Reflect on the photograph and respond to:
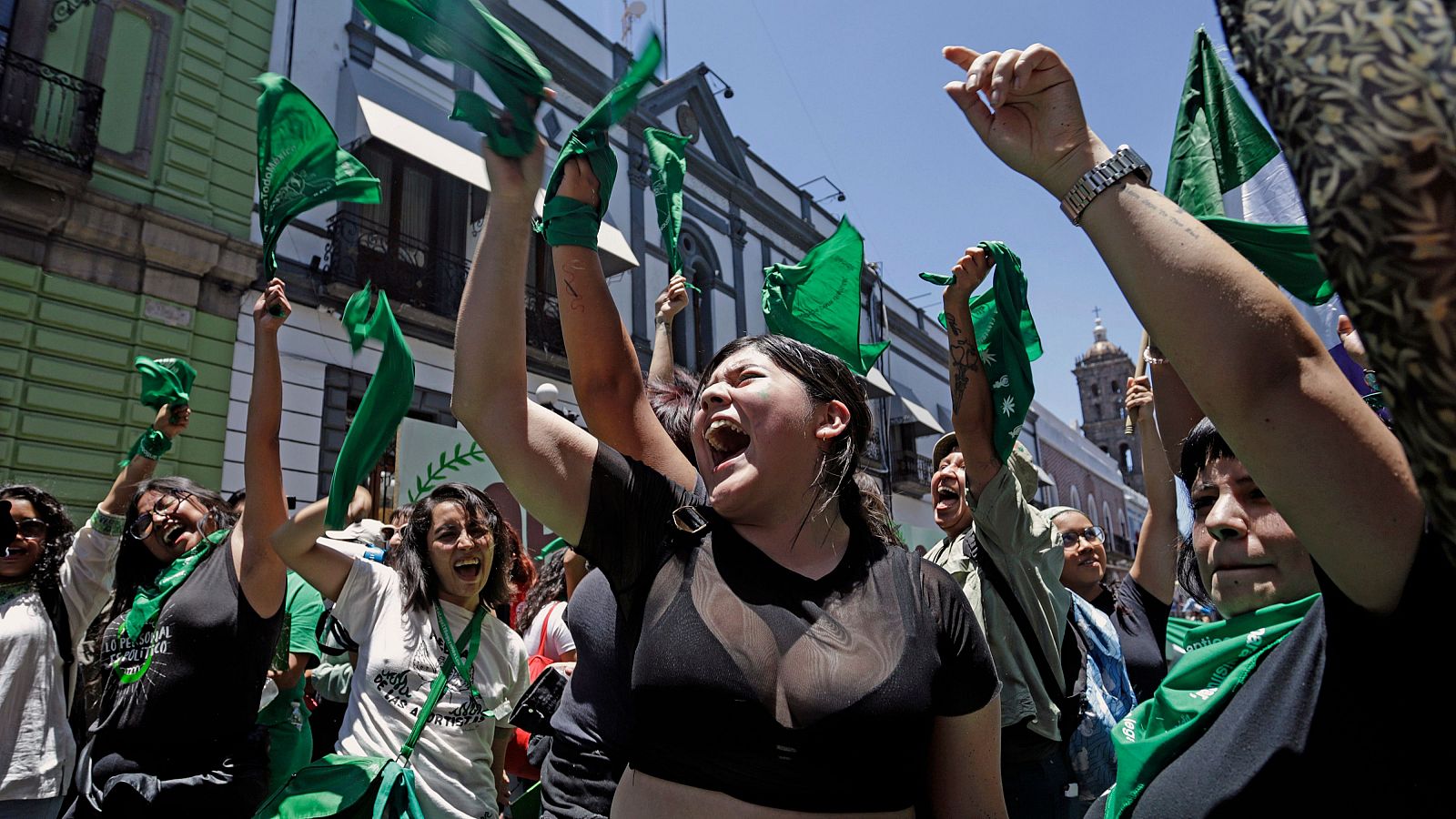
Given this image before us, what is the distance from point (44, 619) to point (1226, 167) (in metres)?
4.07

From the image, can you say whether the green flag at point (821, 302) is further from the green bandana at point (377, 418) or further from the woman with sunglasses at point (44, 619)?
the woman with sunglasses at point (44, 619)

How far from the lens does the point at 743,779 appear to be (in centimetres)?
131

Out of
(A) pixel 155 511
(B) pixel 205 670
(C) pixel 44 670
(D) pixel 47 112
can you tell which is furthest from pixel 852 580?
(D) pixel 47 112

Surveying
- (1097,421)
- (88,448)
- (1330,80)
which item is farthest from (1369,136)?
(1097,421)

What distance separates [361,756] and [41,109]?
27.9ft

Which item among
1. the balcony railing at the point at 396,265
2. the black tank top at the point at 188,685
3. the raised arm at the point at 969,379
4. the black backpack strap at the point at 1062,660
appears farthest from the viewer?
the balcony railing at the point at 396,265

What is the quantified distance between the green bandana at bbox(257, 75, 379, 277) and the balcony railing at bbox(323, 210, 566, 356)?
22.7 ft

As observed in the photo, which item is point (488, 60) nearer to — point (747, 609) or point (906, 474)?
point (747, 609)

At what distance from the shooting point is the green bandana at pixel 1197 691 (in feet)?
3.91

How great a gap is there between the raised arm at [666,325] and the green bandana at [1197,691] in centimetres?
183

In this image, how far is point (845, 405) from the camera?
5.86 feet

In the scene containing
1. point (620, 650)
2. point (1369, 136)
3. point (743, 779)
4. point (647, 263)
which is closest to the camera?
point (1369, 136)

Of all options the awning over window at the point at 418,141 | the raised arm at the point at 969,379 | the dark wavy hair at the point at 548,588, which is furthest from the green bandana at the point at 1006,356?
the awning over window at the point at 418,141

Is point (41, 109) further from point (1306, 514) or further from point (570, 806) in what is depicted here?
point (1306, 514)
